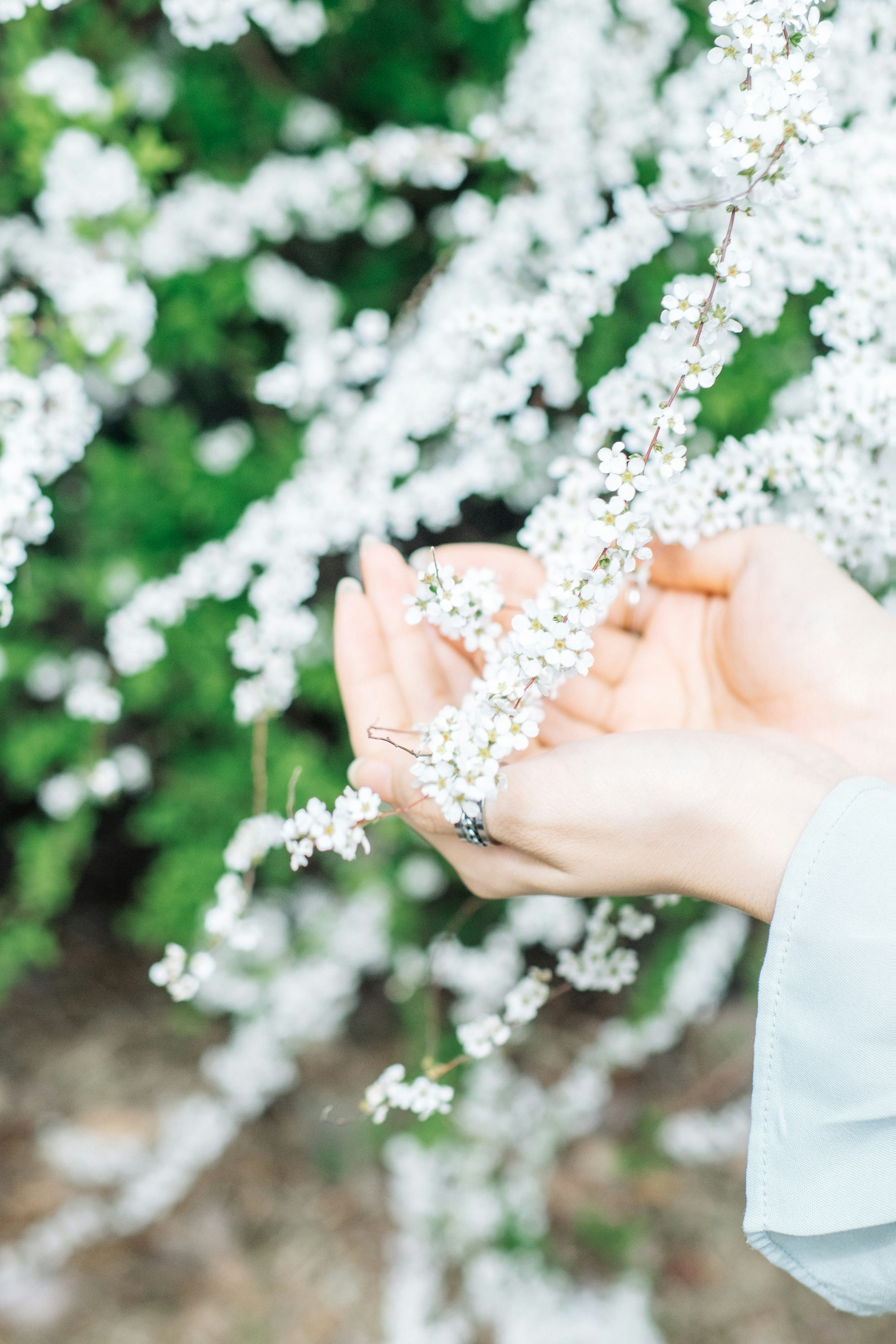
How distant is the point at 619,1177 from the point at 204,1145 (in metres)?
1.48

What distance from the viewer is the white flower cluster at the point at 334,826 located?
1303mm

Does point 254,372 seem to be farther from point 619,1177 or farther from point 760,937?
point 619,1177

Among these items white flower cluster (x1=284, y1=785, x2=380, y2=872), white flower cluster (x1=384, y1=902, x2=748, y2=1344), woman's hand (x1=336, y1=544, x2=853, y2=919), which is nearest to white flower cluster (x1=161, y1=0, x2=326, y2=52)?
woman's hand (x1=336, y1=544, x2=853, y2=919)

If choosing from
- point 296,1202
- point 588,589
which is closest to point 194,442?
point 588,589

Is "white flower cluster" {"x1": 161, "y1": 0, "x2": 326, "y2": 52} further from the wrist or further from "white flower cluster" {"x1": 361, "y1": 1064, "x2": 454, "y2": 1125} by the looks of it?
"white flower cluster" {"x1": 361, "y1": 1064, "x2": 454, "y2": 1125}

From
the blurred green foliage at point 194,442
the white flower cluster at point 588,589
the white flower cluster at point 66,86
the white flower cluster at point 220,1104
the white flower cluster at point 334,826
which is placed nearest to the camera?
the white flower cluster at point 588,589

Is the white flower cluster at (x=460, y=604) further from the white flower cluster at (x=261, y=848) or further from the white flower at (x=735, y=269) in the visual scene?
the white flower at (x=735, y=269)

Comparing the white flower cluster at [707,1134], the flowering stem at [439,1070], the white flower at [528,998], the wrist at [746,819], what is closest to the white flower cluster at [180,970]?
the flowering stem at [439,1070]

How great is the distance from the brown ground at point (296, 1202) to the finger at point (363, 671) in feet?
7.40

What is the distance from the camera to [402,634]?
65.6 inches

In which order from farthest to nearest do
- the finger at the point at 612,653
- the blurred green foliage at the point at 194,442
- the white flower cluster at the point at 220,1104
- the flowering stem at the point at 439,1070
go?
the white flower cluster at the point at 220,1104
the blurred green foliage at the point at 194,442
the finger at the point at 612,653
the flowering stem at the point at 439,1070

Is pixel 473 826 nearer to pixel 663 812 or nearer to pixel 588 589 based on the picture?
pixel 663 812

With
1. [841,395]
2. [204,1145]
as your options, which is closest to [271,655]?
[841,395]

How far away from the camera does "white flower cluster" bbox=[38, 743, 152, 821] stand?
282 cm
